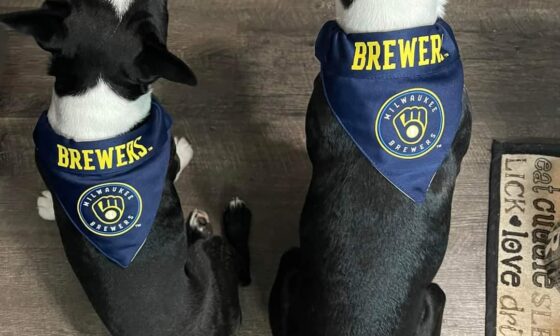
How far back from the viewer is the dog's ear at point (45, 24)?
1762 mm

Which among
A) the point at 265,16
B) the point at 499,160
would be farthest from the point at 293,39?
the point at 499,160

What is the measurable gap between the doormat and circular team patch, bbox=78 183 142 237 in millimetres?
1595

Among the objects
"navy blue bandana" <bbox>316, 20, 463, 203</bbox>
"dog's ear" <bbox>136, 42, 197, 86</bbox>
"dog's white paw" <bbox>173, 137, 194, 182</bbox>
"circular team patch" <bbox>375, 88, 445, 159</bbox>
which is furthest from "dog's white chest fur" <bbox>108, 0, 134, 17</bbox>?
"dog's white paw" <bbox>173, 137, 194, 182</bbox>

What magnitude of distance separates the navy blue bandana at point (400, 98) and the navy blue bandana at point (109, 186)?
0.66m

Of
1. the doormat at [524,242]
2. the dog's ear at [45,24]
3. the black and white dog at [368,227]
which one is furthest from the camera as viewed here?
the doormat at [524,242]

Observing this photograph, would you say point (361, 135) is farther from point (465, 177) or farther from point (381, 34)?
point (465, 177)

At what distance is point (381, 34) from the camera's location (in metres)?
1.84

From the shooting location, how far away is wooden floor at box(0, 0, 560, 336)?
2629 mm

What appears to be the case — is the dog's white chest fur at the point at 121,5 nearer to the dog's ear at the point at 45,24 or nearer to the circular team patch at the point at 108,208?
the dog's ear at the point at 45,24

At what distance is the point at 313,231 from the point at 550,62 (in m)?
1.66

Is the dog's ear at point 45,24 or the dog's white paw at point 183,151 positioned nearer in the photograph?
the dog's ear at point 45,24

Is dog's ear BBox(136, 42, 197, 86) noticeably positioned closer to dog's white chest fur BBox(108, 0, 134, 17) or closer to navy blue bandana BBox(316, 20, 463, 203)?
dog's white chest fur BBox(108, 0, 134, 17)

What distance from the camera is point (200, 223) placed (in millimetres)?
2615

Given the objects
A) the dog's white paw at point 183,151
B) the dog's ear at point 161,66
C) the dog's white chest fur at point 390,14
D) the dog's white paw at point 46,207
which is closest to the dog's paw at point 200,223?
the dog's white paw at point 183,151
